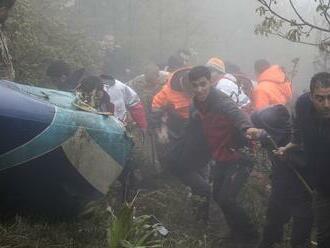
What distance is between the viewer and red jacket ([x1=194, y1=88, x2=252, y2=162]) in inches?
243

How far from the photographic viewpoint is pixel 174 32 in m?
19.6

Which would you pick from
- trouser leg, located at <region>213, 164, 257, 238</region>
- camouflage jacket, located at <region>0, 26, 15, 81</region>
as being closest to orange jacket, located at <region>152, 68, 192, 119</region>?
trouser leg, located at <region>213, 164, 257, 238</region>

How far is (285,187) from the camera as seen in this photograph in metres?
5.34

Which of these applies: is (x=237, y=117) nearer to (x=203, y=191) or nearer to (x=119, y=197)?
(x=203, y=191)

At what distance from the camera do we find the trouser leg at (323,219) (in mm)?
4766

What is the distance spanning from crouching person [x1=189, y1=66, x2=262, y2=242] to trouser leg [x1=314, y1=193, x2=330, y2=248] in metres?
1.56

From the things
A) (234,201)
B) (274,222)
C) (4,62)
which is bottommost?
(234,201)

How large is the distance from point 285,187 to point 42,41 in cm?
944

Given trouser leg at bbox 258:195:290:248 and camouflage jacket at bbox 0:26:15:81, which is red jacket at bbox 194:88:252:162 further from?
camouflage jacket at bbox 0:26:15:81

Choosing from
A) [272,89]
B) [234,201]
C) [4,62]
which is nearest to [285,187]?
[234,201]

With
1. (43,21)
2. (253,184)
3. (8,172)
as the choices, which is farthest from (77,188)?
(43,21)

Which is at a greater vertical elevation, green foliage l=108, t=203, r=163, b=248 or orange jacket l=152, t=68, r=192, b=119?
orange jacket l=152, t=68, r=192, b=119

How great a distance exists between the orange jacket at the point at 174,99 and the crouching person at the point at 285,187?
8.34 ft

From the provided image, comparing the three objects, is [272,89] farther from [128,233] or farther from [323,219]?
[128,233]
